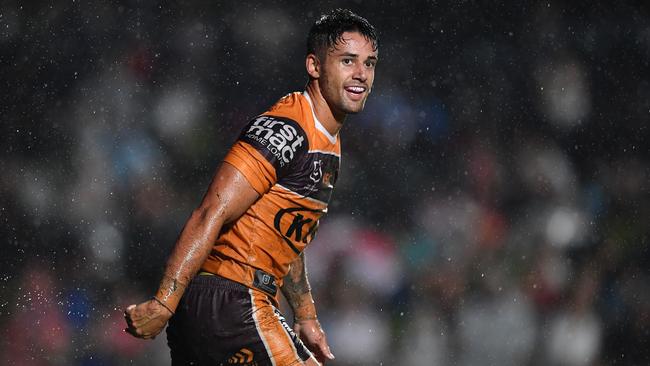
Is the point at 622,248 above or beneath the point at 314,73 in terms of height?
beneath

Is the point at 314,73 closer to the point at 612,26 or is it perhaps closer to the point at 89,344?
the point at 89,344

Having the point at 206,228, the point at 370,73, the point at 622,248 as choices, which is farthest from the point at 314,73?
the point at 622,248

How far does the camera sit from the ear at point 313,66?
2.67 metres

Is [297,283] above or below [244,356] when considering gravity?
above

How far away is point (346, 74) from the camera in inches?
104

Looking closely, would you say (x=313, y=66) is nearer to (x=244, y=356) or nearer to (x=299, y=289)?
(x=299, y=289)

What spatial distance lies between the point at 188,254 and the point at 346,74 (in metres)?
0.74

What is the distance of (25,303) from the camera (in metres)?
5.43

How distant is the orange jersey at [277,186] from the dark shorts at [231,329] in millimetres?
51

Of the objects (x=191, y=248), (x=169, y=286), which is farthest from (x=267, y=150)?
(x=169, y=286)

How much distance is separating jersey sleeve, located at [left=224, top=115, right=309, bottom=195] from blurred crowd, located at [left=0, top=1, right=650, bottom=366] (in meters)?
3.20

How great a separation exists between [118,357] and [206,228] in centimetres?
346

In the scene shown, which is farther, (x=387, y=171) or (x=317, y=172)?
(x=387, y=171)

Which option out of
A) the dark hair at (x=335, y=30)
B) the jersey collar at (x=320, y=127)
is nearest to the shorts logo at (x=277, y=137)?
the jersey collar at (x=320, y=127)
